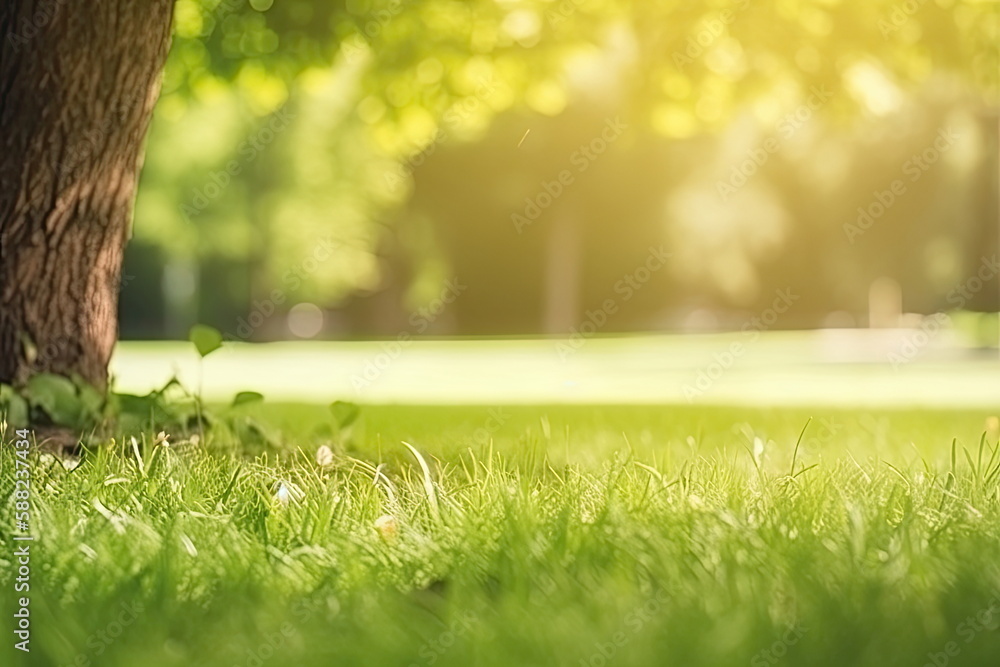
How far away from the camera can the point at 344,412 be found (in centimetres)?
528

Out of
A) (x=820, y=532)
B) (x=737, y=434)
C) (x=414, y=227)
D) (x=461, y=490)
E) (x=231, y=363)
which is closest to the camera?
(x=820, y=532)

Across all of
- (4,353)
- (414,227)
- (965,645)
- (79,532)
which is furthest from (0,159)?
(414,227)

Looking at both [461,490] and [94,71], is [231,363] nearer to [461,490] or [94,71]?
[94,71]

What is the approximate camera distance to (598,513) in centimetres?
317

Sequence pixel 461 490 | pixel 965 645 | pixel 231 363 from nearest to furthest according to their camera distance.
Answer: pixel 965 645 < pixel 461 490 < pixel 231 363

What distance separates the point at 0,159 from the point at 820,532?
12.9 feet
